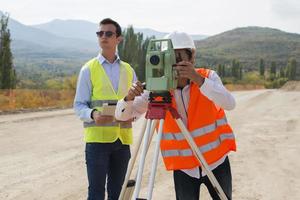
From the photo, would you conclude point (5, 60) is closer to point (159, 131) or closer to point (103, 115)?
point (103, 115)

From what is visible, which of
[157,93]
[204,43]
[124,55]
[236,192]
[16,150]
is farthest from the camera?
[204,43]

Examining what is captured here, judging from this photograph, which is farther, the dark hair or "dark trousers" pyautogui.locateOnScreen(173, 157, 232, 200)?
the dark hair

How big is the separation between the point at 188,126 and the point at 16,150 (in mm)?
6111

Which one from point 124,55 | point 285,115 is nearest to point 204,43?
point 124,55

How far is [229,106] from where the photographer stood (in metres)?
2.41

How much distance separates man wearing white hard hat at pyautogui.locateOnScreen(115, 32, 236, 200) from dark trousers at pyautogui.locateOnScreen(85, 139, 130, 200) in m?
0.56

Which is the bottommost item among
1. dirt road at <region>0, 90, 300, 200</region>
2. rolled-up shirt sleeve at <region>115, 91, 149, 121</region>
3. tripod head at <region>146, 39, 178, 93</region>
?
dirt road at <region>0, 90, 300, 200</region>

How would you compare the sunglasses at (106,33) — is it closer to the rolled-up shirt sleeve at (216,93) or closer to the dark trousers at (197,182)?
the rolled-up shirt sleeve at (216,93)

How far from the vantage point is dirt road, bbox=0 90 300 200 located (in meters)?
5.36

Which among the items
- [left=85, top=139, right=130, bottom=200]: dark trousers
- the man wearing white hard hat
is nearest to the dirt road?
[left=85, top=139, right=130, bottom=200]: dark trousers

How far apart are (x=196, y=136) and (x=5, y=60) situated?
22.3 meters

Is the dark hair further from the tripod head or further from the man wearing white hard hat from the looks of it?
the tripod head

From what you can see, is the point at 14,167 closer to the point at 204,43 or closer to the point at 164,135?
the point at 164,135

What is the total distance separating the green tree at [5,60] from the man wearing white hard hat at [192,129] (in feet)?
70.8
